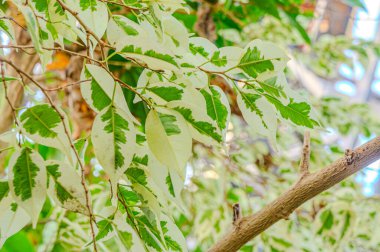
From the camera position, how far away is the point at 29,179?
353 mm

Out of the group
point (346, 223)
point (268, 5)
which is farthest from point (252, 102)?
point (268, 5)

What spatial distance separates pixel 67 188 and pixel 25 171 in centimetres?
3

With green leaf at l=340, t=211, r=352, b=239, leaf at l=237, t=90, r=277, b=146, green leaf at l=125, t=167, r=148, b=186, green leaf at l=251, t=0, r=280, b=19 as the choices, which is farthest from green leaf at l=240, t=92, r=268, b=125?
green leaf at l=251, t=0, r=280, b=19

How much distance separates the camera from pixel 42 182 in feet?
1.17

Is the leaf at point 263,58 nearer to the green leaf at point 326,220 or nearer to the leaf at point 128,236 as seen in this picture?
the leaf at point 128,236

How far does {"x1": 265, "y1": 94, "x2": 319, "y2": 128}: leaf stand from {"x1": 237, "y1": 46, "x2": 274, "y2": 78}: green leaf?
0.03 metres

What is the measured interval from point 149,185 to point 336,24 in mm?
2335

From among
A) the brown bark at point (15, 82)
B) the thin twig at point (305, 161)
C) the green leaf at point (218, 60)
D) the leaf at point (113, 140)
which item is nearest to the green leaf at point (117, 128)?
the leaf at point (113, 140)

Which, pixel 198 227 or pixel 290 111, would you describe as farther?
pixel 198 227

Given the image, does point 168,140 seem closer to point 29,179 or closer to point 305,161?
point 29,179

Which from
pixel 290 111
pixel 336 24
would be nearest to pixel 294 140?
pixel 290 111

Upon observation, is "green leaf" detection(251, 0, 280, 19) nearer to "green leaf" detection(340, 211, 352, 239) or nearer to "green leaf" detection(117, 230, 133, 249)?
"green leaf" detection(340, 211, 352, 239)

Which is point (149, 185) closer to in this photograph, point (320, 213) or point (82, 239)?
point (82, 239)

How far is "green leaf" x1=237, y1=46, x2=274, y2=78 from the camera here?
41 centimetres
